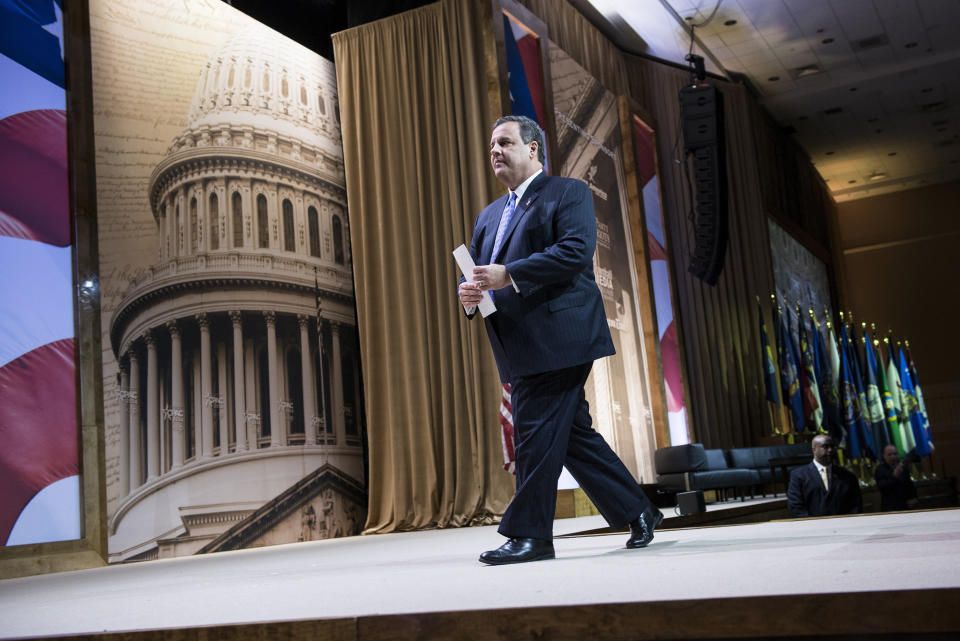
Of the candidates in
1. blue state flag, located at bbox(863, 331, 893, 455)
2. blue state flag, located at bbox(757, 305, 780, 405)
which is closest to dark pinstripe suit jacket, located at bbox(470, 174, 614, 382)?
blue state flag, located at bbox(757, 305, 780, 405)

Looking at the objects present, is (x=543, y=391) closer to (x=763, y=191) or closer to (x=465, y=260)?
(x=465, y=260)

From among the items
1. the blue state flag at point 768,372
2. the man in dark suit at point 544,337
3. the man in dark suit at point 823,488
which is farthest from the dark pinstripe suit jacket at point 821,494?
the blue state flag at point 768,372

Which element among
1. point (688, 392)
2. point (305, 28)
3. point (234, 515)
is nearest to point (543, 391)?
point (234, 515)

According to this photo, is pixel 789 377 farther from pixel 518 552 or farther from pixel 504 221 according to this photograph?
pixel 518 552

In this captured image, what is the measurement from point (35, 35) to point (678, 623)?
16.8ft

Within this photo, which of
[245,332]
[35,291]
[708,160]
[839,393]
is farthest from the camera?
[839,393]

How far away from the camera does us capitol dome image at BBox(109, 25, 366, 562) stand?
17.6 ft

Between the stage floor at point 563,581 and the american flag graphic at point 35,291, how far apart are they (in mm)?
1704

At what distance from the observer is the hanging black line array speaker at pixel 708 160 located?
990cm

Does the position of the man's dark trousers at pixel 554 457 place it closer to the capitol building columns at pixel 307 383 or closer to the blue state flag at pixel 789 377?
the capitol building columns at pixel 307 383

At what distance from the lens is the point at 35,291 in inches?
191

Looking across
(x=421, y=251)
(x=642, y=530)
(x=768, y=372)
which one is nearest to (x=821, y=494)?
(x=421, y=251)

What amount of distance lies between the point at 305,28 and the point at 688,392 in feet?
19.3

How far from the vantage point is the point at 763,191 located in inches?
526
